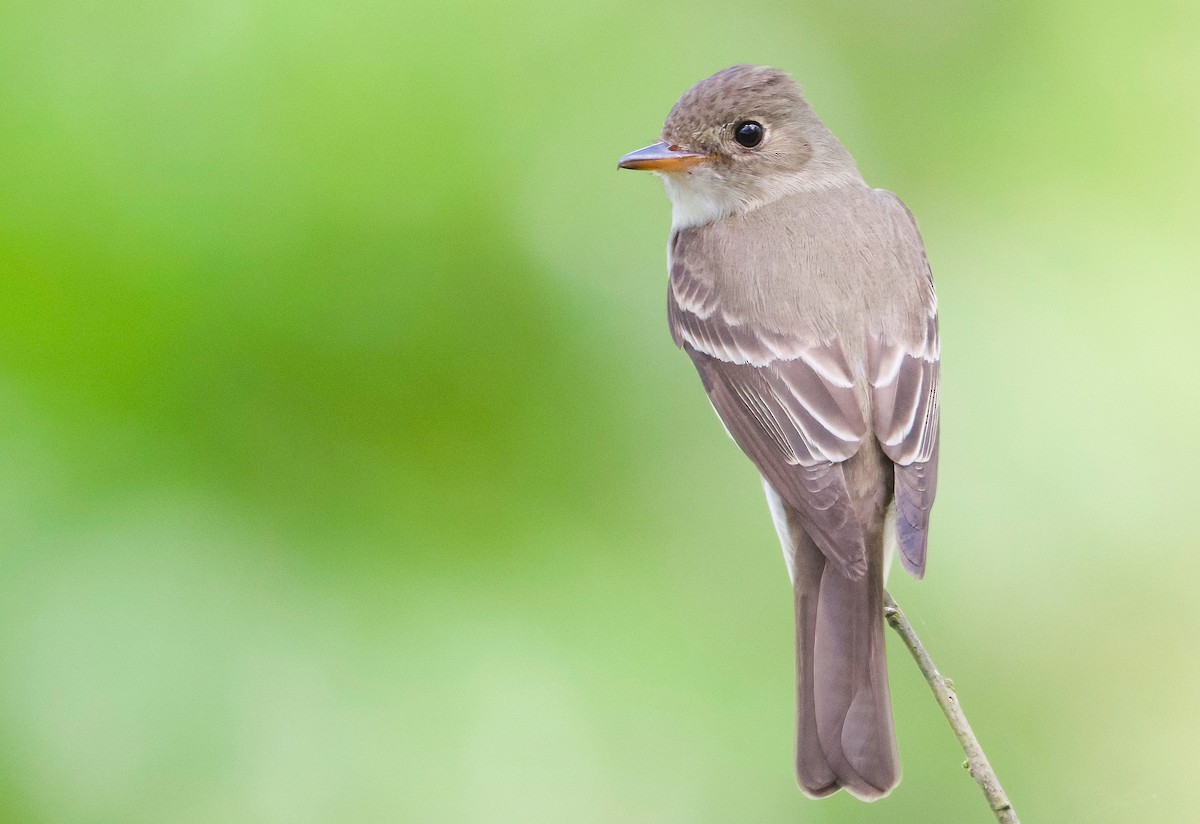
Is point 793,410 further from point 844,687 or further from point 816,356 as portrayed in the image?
point 844,687

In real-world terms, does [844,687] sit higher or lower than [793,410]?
lower

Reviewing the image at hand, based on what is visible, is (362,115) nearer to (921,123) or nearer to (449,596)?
(449,596)

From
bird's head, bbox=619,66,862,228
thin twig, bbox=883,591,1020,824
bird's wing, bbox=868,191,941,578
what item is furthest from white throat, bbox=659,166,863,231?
thin twig, bbox=883,591,1020,824

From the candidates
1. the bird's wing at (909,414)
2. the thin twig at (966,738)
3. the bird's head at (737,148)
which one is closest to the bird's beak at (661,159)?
the bird's head at (737,148)

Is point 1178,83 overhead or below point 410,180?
below

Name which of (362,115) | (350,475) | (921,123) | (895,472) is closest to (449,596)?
(350,475)

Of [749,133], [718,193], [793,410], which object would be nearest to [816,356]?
[793,410]

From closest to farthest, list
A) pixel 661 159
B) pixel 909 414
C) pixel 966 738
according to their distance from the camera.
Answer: pixel 966 738 → pixel 909 414 → pixel 661 159

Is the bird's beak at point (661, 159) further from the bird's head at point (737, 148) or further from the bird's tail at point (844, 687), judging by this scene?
the bird's tail at point (844, 687)
